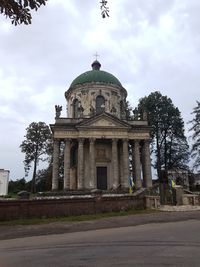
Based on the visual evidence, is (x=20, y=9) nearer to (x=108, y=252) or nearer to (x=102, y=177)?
(x=108, y=252)

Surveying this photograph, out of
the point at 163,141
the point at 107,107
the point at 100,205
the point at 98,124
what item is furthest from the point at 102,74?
the point at 100,205

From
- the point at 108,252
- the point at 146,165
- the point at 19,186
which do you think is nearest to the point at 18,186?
the point at 19,186

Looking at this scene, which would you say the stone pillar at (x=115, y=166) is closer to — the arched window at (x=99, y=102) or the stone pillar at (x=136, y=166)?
the stone pillar at (x=136, y=166)

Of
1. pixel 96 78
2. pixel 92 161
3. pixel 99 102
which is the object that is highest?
pixel 96 78

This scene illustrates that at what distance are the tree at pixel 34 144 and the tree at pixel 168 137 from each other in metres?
17.0

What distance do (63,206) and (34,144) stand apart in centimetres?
2828

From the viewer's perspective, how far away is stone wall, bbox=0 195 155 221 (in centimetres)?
1445

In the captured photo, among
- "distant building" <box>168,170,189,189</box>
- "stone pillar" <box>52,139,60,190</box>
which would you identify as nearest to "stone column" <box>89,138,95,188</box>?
"stone pillar" <box>52,139,60,190</box>

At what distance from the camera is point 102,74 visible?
122 ft

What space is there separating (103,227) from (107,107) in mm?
25005

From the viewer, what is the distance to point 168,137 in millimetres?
38969

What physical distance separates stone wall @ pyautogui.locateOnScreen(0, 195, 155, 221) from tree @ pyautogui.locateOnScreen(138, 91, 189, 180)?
21303 mm

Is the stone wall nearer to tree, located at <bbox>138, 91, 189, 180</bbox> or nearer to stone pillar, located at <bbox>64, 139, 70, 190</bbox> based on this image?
stone pillar, located at <bbox>64, 139, 70, 190</bbox>

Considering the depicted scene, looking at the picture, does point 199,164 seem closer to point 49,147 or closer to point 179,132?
point 179,132
